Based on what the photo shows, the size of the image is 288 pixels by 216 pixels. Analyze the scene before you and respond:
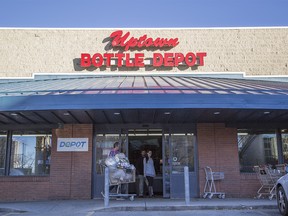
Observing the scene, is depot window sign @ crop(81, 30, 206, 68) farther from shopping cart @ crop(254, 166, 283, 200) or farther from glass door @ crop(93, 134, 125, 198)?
shopping cart @ crop(254, 166, 283, 200)

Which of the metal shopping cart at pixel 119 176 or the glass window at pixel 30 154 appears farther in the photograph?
the glass window at pixel 30 154

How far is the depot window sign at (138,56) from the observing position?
15.9m

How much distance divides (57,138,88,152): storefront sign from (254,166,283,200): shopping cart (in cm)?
636

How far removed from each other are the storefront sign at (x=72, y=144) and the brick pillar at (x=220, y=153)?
171 inches

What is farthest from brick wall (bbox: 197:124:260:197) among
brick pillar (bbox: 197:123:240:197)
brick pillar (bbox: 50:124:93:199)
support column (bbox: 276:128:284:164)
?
brick pillar (bbox: 50:124:93:199)

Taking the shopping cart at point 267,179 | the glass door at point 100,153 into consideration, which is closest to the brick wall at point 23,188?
the glass door at point 100,153

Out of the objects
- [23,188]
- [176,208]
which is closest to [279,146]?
[176,208]

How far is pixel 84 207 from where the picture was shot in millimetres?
Answer: 10844

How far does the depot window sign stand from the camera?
1585 cm

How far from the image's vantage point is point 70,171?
1337cm

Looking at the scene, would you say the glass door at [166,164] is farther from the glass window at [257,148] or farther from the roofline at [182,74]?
the roofline at [182,74]

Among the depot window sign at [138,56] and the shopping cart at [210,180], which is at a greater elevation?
the depot window sign at [138,56]

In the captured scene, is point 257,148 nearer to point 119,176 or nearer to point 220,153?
point 220,153

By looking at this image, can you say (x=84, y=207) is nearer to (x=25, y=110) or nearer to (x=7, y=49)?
(x=25, y=110)
